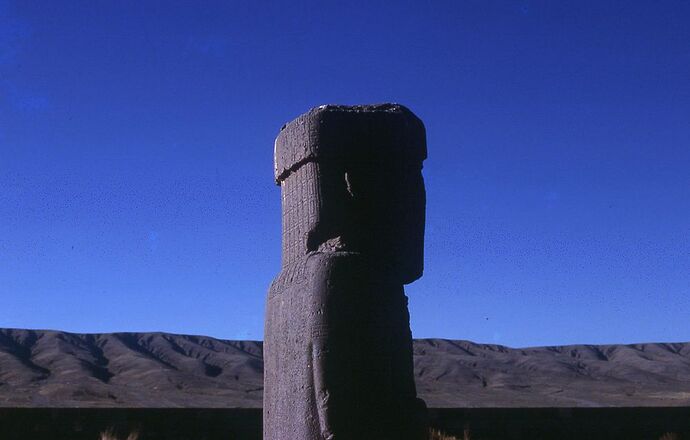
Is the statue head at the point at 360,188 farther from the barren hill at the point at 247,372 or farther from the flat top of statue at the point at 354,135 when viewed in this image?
the barren hill at the point at 247,372

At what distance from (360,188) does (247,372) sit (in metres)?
41.4

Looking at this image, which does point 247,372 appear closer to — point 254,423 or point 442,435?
point 254,423

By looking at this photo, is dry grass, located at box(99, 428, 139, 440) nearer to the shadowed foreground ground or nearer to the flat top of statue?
the shadowed foreground ground

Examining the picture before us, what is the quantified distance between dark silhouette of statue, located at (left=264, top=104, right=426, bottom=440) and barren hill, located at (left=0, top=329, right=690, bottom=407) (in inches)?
1072

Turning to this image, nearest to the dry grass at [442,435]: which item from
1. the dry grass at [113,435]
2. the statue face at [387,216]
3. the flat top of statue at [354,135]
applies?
the dry grass at [113,435]

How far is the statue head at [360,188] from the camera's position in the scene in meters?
4.23

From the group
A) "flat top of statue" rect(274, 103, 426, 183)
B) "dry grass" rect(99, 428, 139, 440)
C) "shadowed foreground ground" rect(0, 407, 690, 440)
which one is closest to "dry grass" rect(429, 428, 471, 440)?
"shadowed foreground ground" rect(0, 407, 690, 440)

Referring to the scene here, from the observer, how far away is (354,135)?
14.1ft

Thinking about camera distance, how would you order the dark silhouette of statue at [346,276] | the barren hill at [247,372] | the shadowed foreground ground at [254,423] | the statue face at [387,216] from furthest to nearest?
the barren hill at [247,372] → the shadowed foreground ground at [254,423] → the statue face at [387,216] → the dark silhouette of statue at [346,276]

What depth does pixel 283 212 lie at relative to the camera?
4617mm

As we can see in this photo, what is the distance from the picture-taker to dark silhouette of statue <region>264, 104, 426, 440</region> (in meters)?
3.76

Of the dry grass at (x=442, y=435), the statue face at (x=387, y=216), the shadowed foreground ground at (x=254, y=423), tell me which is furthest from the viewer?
the shadowed foreground ground at (x=254, y=423)

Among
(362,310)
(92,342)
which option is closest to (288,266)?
(362,310)

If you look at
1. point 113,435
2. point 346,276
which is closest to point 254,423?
point 113,435
